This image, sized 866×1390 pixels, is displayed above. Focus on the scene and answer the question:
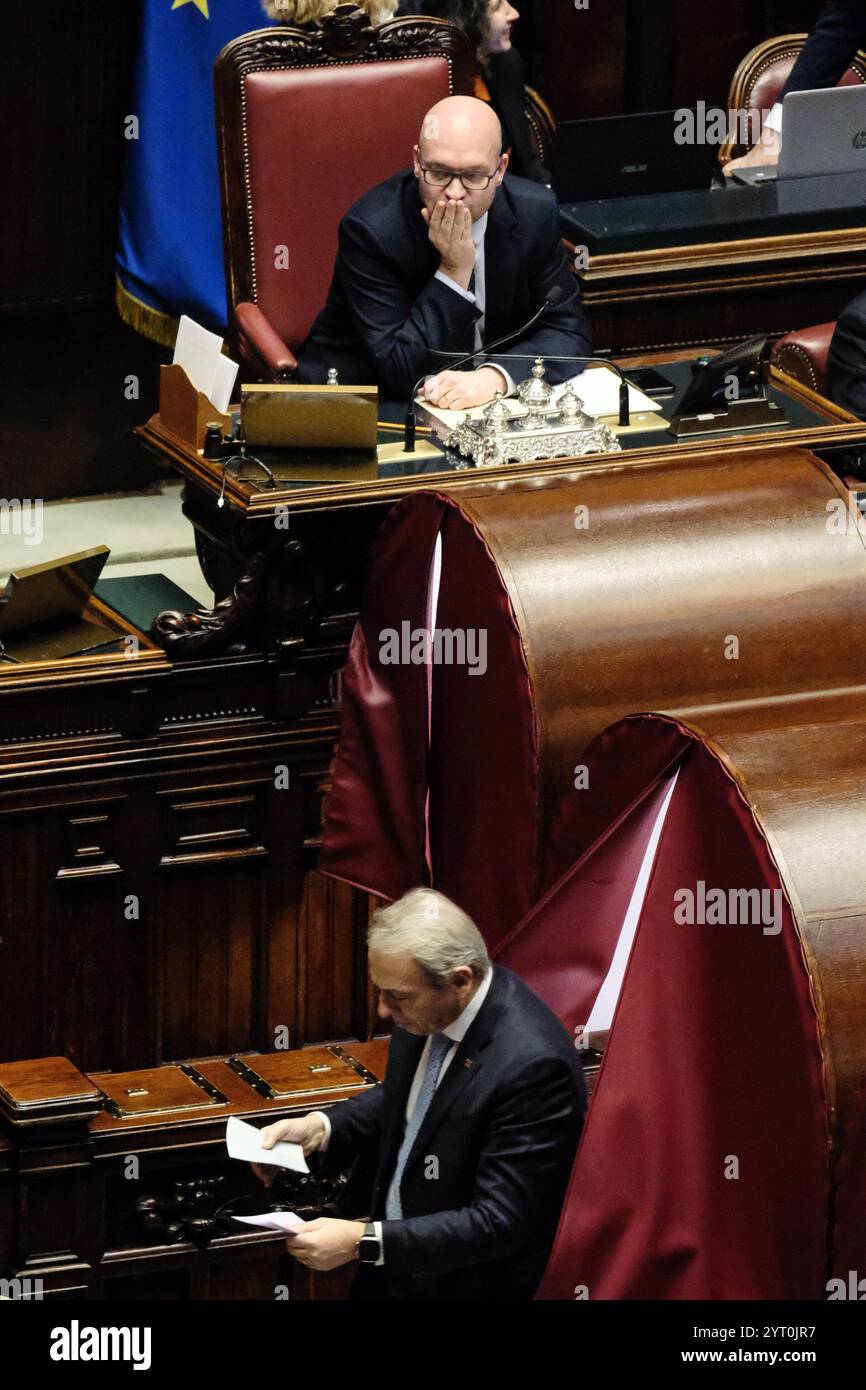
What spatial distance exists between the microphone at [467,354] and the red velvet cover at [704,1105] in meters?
1.49

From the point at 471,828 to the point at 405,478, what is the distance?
686 mm

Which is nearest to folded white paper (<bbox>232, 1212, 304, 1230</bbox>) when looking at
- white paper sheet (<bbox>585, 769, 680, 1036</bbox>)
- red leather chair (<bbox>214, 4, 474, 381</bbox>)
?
white paper sheet (<bbox>585, 769, 680, 1036</bbox>)

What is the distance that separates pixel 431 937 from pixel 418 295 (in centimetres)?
213

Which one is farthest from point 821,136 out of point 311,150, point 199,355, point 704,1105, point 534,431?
point 704,1105

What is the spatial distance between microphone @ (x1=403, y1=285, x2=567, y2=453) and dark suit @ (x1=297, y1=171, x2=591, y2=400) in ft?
0.04

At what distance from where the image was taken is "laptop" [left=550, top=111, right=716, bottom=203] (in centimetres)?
645

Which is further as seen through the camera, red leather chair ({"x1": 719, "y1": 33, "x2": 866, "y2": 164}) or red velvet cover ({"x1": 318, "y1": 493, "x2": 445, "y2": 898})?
red leather chair ({"x1": 719, "y1": 33, "x2": 866, "y2": 164})

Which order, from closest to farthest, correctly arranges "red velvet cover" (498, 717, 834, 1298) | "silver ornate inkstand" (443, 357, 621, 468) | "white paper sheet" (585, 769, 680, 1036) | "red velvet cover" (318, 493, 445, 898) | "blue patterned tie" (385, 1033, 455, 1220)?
"red velvet cover" (498, 717, 834, 1298) → "blue patterned tie" (385, 1033, 455, 1220) → "white paper sheet" (585, 769, 680, 1036) → "red velvet cover" (318, 493, 445, 898) → "silver ornate inkstand" (443, 357, 621, 468)

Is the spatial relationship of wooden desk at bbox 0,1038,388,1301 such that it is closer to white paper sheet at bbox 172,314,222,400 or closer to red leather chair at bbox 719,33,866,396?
white paper sheet at bbox 172,314,222,400

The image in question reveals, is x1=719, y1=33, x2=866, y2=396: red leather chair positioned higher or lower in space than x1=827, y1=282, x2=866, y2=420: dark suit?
higher

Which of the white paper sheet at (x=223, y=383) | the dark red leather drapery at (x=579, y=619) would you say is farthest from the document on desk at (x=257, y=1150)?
the white paper sheet at (x=223, y=383)

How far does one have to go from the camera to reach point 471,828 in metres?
4.48

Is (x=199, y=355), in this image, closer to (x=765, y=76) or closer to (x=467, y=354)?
(x=467, y=354)

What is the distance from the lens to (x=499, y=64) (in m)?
6.50
